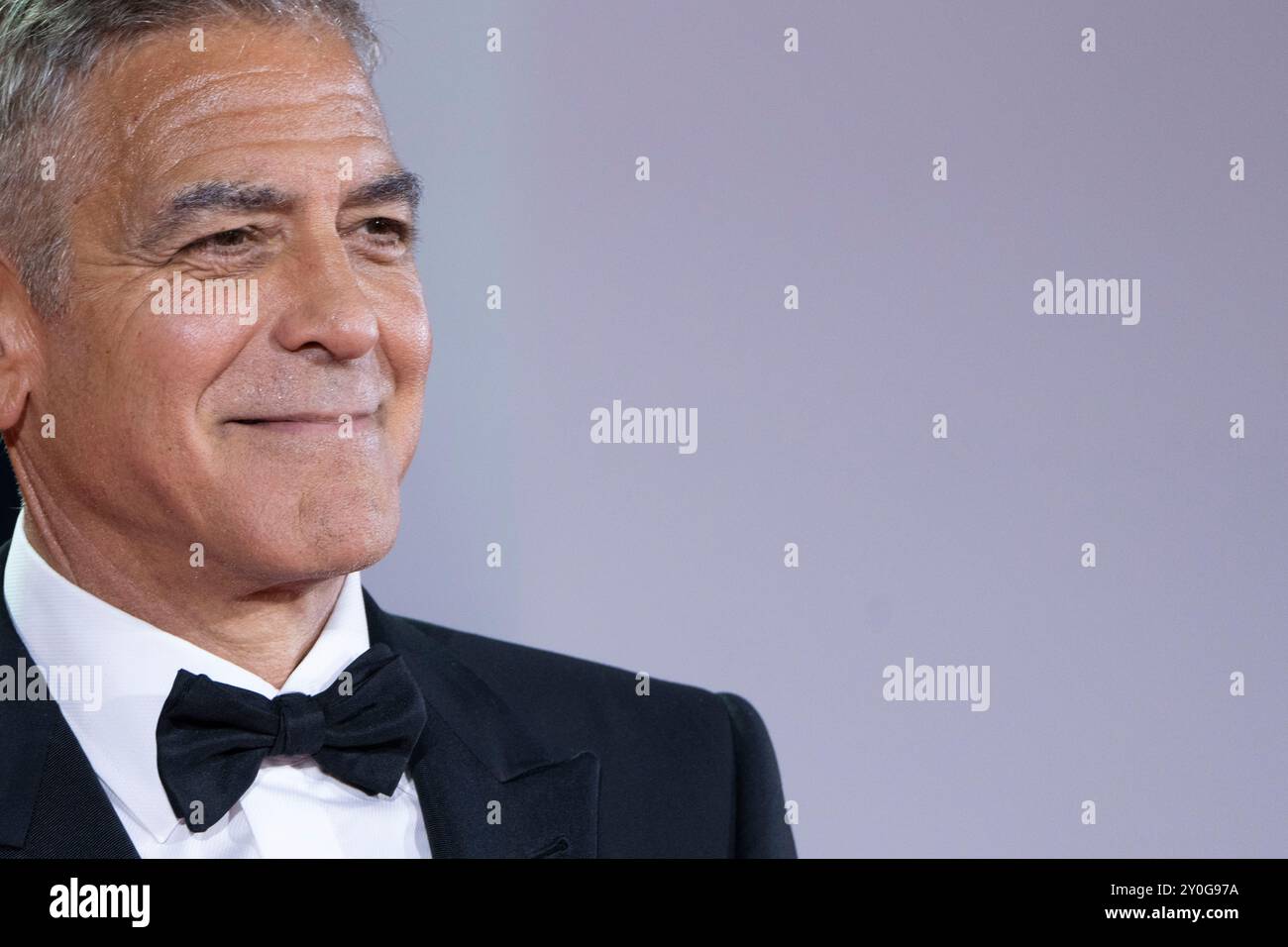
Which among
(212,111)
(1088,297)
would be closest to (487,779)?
(212,111)

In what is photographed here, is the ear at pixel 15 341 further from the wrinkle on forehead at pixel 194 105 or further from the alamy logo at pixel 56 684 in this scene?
the alamy logo at pixel 56 684

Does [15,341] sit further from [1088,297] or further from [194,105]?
[1088,297]

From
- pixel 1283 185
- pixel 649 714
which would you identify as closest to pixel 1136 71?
pixel 1283 185

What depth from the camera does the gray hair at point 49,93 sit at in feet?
5.51

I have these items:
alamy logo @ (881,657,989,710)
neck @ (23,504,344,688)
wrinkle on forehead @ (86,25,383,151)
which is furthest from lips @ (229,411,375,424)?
alamy logo @ (881,657,989,710)

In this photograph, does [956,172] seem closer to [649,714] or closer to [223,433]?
[649,714]

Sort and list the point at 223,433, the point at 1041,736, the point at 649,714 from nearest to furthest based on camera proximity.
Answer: the point at 223,433 < the point at 649,714 < the point at 1041,736

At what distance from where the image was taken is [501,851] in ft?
5.68

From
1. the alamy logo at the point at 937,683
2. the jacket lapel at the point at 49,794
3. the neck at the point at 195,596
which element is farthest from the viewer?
the alamy logo at the point at 937,683

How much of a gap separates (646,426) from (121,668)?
0.88 meters

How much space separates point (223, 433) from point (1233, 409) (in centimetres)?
146

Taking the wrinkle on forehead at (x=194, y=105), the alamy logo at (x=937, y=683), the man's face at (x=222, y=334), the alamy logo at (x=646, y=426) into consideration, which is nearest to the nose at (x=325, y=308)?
the man's face at (x=222, y=334)

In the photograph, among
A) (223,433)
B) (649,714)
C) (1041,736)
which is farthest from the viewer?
(1041,736)

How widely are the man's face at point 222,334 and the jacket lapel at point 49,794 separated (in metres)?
0.22
